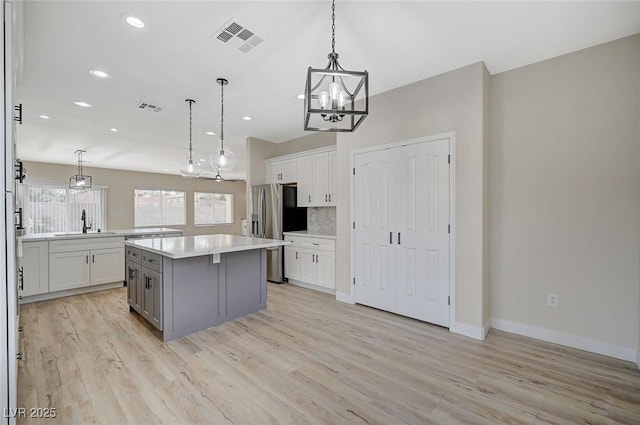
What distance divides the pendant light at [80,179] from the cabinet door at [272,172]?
4263 mm

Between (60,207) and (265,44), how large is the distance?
8592 millimetres

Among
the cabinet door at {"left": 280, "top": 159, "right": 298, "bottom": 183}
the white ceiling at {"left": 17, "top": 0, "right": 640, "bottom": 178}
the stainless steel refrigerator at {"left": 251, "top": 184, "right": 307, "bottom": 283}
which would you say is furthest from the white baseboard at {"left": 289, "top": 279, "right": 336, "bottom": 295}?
the white ceiling at {"left": 17, "top": 0, "right": 640, "bottom": 178}

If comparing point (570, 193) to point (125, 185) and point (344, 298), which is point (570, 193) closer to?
point (344, 298)

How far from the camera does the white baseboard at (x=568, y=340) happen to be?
242 centimetres

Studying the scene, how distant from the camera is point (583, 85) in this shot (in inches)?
102

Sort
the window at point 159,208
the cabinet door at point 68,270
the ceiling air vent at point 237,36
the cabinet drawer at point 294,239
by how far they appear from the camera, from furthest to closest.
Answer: the window at point 159,208, the cabinet drawer at point 294,239, the cabinet door at point 68,270, the ceiling air vent at point 237,36

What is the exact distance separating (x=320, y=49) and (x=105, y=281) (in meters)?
4.72

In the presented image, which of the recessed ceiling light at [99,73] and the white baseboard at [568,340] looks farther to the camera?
the recessed ceiling light at [99,73]

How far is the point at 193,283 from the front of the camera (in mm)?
2951

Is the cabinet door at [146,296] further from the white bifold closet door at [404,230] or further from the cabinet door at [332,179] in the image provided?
the cabinet door at [332,179]

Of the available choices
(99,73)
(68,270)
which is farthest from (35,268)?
(99,73)

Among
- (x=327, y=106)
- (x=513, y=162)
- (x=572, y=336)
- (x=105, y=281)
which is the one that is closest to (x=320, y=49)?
(x=327, y=106)

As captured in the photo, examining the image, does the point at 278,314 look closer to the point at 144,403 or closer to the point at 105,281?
the point at 144,403

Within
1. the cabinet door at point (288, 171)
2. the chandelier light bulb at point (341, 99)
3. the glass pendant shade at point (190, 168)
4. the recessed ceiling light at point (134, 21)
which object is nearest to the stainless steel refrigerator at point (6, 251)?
the recessed ceiling light at point (134, 21)
